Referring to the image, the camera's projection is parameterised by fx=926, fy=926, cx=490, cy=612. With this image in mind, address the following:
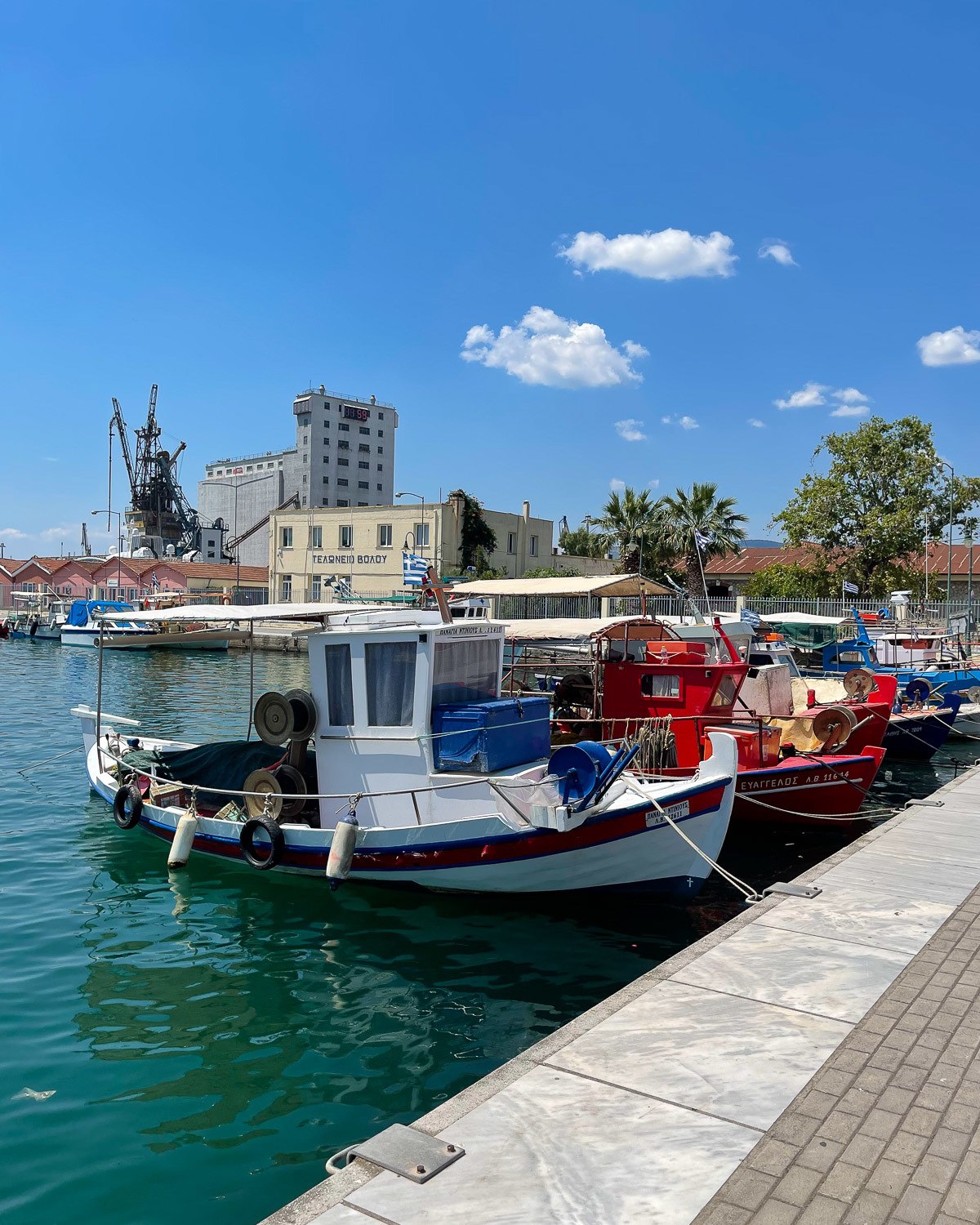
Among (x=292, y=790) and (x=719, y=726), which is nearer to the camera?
(x=292, y=790)

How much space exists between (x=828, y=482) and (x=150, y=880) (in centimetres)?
4053

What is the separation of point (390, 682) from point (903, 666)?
20.3 m

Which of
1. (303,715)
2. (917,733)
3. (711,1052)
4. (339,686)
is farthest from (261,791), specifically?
(917,733)

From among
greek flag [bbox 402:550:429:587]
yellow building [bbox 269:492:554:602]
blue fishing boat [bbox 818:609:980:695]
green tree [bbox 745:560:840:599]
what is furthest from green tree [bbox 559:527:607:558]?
greek flag [bbox 402:550:429:587]

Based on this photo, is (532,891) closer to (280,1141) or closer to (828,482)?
(280,1141)

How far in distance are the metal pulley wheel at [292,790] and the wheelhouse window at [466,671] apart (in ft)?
7.12

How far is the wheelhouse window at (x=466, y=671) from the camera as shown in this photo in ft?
34.9

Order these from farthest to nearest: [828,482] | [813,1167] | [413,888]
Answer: [828,482]
[413,888]
[813,1167]

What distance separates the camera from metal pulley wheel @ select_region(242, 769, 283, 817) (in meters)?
11.4

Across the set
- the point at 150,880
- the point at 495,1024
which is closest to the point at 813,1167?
the point at 495,1024

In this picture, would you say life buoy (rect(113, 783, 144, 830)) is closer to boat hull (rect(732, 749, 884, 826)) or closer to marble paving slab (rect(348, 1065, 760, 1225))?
boat hull (rect(732, 749, 884, 826))

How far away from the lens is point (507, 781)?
9938 mm

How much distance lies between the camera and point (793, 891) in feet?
28.6

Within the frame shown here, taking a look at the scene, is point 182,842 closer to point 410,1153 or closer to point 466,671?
point 466,671
